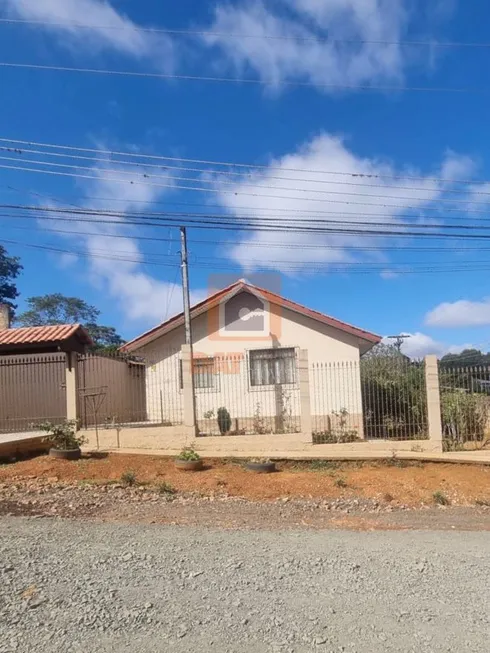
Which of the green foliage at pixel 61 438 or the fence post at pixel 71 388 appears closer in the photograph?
the green foliage at pixel 61 438

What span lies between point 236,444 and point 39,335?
25.7 feet

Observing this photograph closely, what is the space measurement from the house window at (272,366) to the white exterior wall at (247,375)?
18 cm

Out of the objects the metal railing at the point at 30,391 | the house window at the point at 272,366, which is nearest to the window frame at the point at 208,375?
the house window at the point at 272,366

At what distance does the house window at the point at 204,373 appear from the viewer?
14.3m

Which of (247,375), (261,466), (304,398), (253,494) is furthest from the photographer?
(247,375)

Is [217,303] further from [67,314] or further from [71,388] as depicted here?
[67,314]

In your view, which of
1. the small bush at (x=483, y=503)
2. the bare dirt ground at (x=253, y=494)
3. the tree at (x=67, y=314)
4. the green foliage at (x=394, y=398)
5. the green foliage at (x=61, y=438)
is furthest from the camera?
the tree at (x=67, y=314)

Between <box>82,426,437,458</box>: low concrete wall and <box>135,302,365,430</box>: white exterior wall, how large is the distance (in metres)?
1.22

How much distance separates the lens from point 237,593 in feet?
12.9

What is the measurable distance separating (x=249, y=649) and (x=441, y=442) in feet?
30.6

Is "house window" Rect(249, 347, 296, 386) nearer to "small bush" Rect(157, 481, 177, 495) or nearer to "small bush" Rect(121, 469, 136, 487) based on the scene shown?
"small bush" Rect(121, 469, 136, 487)

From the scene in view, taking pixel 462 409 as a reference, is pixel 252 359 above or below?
above

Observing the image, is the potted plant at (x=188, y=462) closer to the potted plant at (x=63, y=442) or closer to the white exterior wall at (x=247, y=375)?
the potted plant at (x=63, y=442)

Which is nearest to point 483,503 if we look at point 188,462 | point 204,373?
point 188,462
